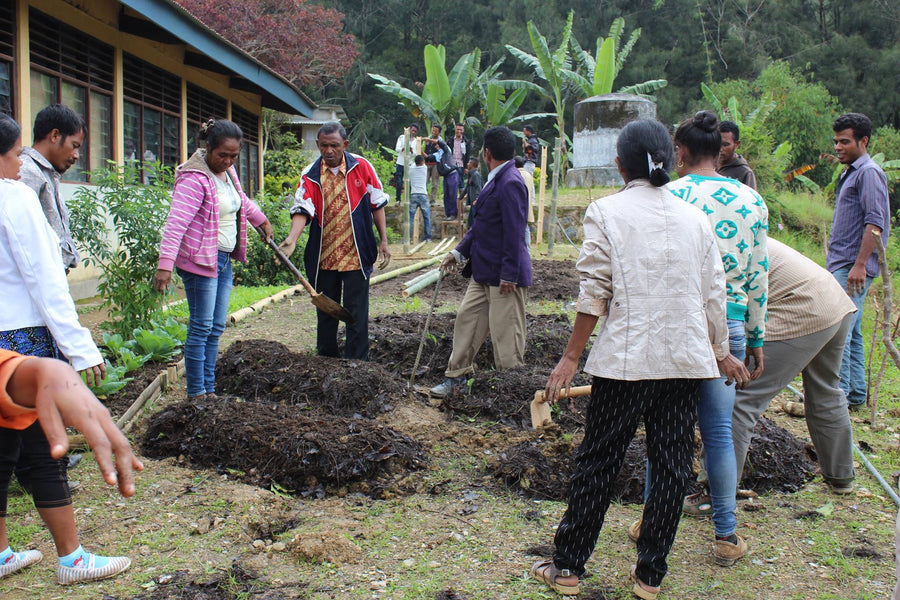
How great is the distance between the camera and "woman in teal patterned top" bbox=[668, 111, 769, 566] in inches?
122

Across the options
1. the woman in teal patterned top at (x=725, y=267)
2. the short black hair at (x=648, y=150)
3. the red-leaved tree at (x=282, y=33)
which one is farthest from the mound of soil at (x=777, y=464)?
the red-leaved tree at (x=282, y=33)

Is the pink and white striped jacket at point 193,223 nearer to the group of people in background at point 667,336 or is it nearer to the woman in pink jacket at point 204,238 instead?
the woman in pink jacket at point 204,238

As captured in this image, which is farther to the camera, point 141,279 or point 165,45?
point 165,45

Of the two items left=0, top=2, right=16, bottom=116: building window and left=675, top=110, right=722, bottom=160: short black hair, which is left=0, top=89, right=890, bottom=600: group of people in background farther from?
left=0, top=2, right=16, bottom=116: building window

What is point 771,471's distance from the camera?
4125 mm

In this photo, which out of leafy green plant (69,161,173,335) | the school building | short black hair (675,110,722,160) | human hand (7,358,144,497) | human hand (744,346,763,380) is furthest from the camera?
the school building

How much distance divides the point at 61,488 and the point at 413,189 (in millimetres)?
12698

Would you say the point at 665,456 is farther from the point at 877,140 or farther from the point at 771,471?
the point at 877,140

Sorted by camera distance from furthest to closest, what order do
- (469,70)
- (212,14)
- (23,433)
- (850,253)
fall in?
1. (469,70)
2. (212,14)
3. (850,253)
4. (23,433)

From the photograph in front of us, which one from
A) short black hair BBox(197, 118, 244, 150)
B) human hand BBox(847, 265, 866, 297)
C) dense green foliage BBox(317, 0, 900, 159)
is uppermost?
dense green foliage BBox(317, 0, 900, 159)

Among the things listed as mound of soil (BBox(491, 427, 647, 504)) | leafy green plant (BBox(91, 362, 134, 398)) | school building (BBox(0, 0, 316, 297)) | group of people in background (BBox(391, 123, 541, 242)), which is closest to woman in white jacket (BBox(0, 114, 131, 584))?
leafy green plant (BBox(91, 362, 134, 398))

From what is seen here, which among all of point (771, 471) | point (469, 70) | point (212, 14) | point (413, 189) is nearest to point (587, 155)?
point (469, 70)

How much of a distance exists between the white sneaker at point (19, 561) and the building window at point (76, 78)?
591cm

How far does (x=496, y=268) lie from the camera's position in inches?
213
